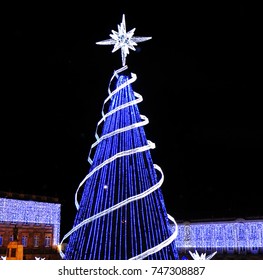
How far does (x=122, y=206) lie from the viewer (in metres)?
14.4

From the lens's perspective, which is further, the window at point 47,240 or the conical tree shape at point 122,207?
the window at point 47,240

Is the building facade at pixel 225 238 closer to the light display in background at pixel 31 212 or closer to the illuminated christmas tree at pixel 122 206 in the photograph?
the light display in background at pixel 31 212

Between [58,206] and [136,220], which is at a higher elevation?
[58,206]

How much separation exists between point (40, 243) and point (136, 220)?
32677 millimetres

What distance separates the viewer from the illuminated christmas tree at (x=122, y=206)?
45.0 ft

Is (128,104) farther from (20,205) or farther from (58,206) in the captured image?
(58,206)

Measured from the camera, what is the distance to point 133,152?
47.3 feet

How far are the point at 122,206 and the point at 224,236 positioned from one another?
81.0 feet

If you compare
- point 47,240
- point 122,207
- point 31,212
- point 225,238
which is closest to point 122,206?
point 122,207

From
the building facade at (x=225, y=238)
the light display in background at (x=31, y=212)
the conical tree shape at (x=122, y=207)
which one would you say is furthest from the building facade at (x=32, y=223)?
the conical tree shape at (x=122, y=207)

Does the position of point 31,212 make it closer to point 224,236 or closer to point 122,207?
point 224,236

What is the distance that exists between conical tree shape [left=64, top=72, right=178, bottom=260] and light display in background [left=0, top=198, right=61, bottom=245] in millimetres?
27846
